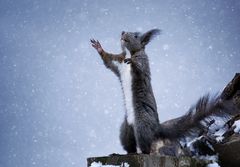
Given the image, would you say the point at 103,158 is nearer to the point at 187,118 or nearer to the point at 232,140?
the point at 187,118

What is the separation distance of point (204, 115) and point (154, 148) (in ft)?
2.84

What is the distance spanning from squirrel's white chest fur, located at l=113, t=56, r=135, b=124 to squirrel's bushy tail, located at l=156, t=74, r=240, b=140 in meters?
0.47

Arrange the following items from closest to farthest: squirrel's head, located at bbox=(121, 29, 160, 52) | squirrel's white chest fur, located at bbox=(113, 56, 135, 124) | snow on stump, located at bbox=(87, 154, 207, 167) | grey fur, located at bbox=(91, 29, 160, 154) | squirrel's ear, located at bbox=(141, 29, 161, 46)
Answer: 1. snow on stump, located at bbox=(87, 154, 207, 167)
2. grey fur, located at bbox=(91, 29, 160, 154)
3. squirrel's white chest fur, located at bbox=(113, 56, 135, 124)
4. squirrel's head, located at bbox=(121, 29, 160, 52)
5. squirrel's ear, located at bbox=(141, 29, 161, 46)

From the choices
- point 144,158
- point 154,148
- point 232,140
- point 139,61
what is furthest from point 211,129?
point 144,158

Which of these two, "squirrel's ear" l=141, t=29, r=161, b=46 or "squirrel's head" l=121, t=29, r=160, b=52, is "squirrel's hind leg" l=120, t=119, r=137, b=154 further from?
"squirrel's ear" l=141, t=29, r=161, b=46

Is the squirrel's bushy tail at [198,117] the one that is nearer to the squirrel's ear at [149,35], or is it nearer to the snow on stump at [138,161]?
the snow on stump at [138,161]

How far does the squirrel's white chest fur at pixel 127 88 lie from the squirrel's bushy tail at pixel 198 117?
0.47m

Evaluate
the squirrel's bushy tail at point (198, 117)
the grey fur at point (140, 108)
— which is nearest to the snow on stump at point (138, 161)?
the grey fur at point (140, 108)

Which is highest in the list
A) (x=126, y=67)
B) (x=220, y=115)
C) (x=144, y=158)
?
(x=126, y=67)

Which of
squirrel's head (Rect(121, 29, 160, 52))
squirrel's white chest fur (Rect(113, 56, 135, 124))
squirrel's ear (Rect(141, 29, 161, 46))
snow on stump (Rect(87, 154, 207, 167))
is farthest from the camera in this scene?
squirrel's ear (Rect(141, 29, 161, 46))

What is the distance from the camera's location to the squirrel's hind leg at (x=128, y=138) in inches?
203

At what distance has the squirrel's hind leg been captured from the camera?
5.14 m

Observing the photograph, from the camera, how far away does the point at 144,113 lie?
16.5ft

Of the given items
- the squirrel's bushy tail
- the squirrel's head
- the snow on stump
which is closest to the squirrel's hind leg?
the squirrel's bushy tail
